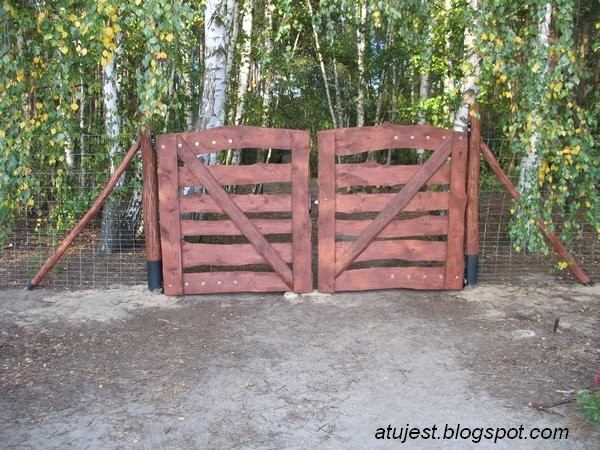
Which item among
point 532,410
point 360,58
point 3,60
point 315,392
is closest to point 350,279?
point 315,392

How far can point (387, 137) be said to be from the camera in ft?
19.7

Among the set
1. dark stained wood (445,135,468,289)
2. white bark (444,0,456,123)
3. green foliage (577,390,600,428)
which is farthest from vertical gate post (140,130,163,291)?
green foliage (577,390,600,428)

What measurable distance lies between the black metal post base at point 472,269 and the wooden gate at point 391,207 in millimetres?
133

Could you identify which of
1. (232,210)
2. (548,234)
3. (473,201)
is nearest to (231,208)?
(232,210)

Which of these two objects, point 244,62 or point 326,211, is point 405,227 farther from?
point 244,62

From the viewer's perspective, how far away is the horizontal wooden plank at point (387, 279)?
612 centimetres

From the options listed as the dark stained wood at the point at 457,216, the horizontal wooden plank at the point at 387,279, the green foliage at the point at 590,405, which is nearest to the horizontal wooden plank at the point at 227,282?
the horizontal wooden plank at the point at 387,279

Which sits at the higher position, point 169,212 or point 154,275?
point 169,212

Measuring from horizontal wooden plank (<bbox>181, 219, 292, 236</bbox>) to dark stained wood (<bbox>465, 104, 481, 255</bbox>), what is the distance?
1.93 metres

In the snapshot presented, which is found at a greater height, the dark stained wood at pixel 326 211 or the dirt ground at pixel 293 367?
the dark stained wood at pixel 326 211

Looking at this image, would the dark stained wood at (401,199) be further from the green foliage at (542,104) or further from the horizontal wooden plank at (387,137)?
the green foliage at (542,104)

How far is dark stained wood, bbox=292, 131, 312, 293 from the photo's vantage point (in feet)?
19.5

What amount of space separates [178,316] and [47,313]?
4.15 ft

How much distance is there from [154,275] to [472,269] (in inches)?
136
